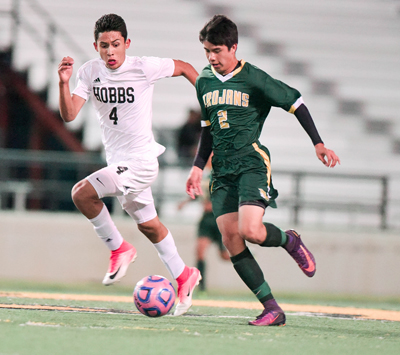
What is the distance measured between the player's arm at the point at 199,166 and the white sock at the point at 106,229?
65 cm

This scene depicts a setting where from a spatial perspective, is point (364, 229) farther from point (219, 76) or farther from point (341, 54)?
point (219, 76)

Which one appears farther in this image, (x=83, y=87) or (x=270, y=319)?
(x=83, y=87)

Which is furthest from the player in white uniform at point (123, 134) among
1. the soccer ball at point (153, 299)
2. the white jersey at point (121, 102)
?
the soccer ball at point (153, 299)

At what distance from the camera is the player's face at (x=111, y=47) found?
208 inches

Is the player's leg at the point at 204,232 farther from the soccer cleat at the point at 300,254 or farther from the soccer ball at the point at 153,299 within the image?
the soccer ball at the point at 153,299

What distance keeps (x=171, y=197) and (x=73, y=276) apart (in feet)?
5.58

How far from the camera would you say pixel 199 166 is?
5387 mm

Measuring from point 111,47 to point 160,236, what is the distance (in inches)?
57.9

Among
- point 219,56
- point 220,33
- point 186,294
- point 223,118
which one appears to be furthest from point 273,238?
point 220,33

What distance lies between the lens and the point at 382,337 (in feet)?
15.6

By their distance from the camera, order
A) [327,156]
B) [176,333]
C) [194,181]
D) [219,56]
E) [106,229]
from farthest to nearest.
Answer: [106,229], [194,181], [219,56], [327,156], [176,333]

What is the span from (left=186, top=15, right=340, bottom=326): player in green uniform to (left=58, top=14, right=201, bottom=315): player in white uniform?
46 cm

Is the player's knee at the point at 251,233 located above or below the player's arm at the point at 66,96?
below

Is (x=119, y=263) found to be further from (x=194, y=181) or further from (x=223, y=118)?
(x=223, y=118)
